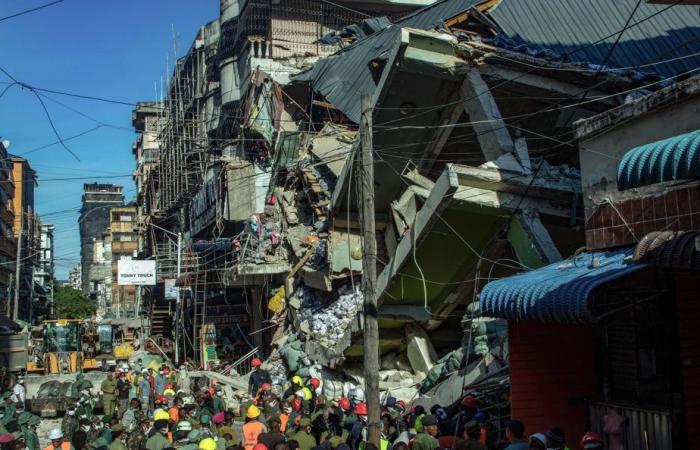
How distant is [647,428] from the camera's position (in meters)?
8.12

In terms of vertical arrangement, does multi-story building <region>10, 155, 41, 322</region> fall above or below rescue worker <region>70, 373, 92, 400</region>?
above

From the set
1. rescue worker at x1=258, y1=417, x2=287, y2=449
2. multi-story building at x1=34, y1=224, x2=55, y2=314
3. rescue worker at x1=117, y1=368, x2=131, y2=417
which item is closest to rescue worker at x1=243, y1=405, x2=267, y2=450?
rescue worker at x1=258, y1=417, x2=287, y2=449

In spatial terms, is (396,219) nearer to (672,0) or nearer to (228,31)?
(672,0)

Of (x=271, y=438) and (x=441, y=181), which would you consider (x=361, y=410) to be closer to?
(x=271, y=438)

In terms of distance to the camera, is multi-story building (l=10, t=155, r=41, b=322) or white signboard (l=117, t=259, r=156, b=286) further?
multi-story building (l=10, t=155, r=41, b=322)

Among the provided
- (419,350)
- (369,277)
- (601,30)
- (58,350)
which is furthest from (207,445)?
(58,350)

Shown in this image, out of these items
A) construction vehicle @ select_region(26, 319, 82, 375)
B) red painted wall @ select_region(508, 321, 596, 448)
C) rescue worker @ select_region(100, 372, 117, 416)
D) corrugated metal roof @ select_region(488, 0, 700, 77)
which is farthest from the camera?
construction vehicle @ select_region(26, 319, 82, 375)

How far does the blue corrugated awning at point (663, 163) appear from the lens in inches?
270

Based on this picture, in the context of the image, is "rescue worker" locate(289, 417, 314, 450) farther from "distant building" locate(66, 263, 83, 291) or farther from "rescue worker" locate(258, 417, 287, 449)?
"distant building" locate(66, 263, 83, 291)

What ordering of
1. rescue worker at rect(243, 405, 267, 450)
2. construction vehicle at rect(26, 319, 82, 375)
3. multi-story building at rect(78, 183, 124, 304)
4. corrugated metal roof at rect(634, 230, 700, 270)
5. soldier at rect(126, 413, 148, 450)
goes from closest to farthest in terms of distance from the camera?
corrugated metal roof at rect(634, 230, 700, 270), rescue worker at rect(243, 405, 267, 450), soldier at rect(126, 413, 148, 450), construction vehicle at rect(26, 319, 82, 375), multi-story building at rect(78, 183, 124, 304)

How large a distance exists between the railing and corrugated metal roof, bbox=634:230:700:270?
6.12ft

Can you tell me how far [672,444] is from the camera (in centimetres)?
775

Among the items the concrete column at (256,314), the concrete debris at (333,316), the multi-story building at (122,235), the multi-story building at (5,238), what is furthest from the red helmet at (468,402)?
the multi-story building at (122,235)

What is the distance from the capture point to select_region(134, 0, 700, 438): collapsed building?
12.6 m
